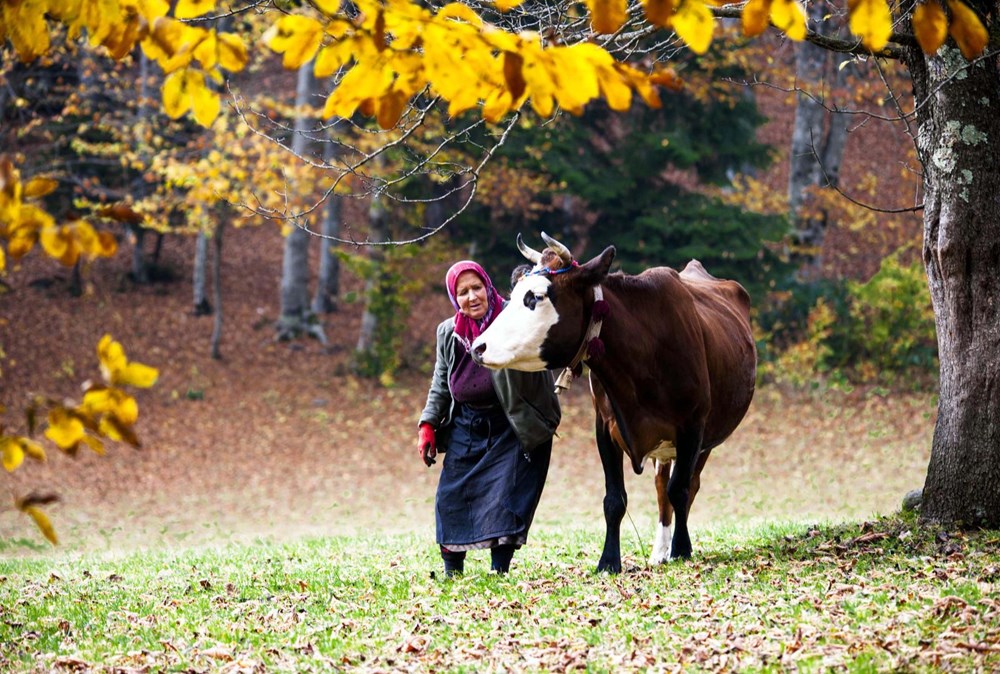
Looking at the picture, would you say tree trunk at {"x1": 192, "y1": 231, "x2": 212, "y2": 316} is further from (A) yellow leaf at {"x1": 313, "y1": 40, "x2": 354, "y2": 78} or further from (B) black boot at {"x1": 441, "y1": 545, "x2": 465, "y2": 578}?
(A) yellow leaf at {"x1": 313, "y1": 40, "x2": 354, "y2": 78}

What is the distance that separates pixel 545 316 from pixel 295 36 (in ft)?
10.3

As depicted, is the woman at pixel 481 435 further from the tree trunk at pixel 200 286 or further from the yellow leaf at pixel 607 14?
the tree trunk at pixel 200 286

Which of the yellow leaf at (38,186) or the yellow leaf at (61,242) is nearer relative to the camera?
the yellow leaf at (61,242)

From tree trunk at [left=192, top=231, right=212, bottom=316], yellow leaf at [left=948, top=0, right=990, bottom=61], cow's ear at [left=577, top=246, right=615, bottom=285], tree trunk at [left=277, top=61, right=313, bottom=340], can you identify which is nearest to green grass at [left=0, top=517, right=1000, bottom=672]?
cow's ear at [left=577, top=246, right=615, bottom=285]

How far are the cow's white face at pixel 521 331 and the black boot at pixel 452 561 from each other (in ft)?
4.45

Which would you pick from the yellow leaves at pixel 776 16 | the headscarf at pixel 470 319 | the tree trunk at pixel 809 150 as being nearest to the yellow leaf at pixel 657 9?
the yellow leaves at pixel 776 16

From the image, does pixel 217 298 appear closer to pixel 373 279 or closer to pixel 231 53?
pixel 373 279

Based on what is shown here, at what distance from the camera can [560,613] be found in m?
5.45

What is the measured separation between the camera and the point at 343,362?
2112 centimetres

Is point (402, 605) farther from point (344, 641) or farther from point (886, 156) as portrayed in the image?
point (886, 156)

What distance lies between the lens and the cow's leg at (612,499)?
21.7 feet

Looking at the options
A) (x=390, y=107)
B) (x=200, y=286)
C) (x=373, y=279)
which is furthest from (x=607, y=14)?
(x=200, y=286)

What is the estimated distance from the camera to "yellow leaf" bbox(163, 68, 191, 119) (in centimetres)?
312

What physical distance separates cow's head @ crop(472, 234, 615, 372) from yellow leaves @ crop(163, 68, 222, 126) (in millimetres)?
2845
